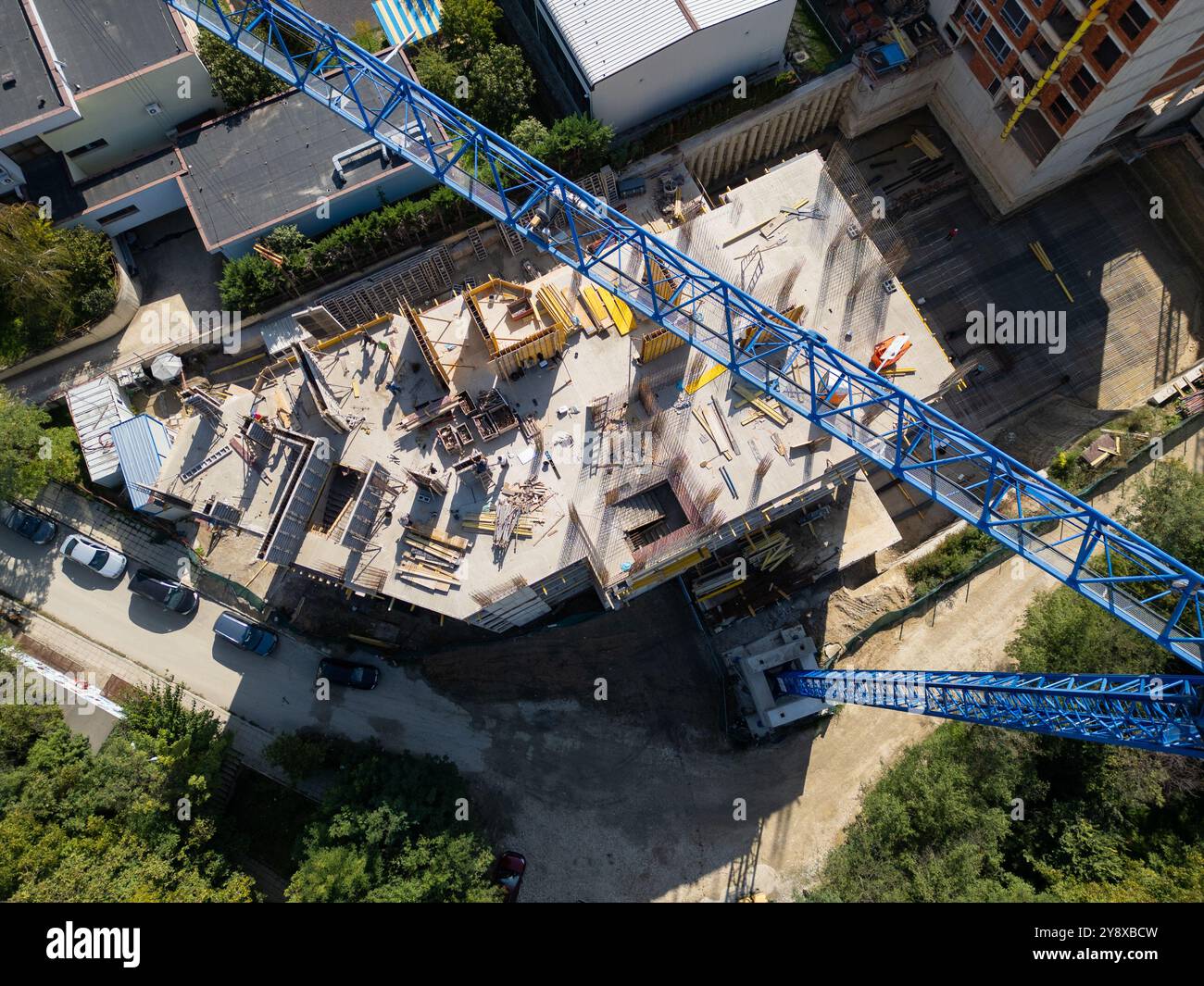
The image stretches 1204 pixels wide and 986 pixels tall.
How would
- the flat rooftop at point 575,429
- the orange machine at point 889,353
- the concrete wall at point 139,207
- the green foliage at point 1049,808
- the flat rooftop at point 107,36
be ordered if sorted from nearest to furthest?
the flat rooftop at point 575,429
the green foliage at point 1049,808
the orange machine at point 889,353
the flat rooftop at point 107,36
the concrete wall at point 139,207

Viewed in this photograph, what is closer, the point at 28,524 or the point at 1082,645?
the point at 1082,645

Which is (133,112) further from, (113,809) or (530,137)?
(113,809)

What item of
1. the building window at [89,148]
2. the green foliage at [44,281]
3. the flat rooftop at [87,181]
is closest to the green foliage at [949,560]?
the flat rooftop at [87,181]

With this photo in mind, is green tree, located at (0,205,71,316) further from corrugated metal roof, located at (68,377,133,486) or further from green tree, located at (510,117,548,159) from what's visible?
green tree, located at (510,117,548,159)

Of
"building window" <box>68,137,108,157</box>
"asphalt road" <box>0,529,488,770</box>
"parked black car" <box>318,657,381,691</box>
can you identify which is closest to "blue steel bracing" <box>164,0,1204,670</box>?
"building window" <box>68,137,108,157</box>

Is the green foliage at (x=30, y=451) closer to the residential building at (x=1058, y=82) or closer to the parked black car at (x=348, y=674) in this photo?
the parked black car at (x=348, y=674)

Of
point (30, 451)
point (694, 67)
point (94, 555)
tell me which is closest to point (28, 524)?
point (94, 555)

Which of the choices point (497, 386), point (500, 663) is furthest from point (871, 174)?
point (500, 663)
